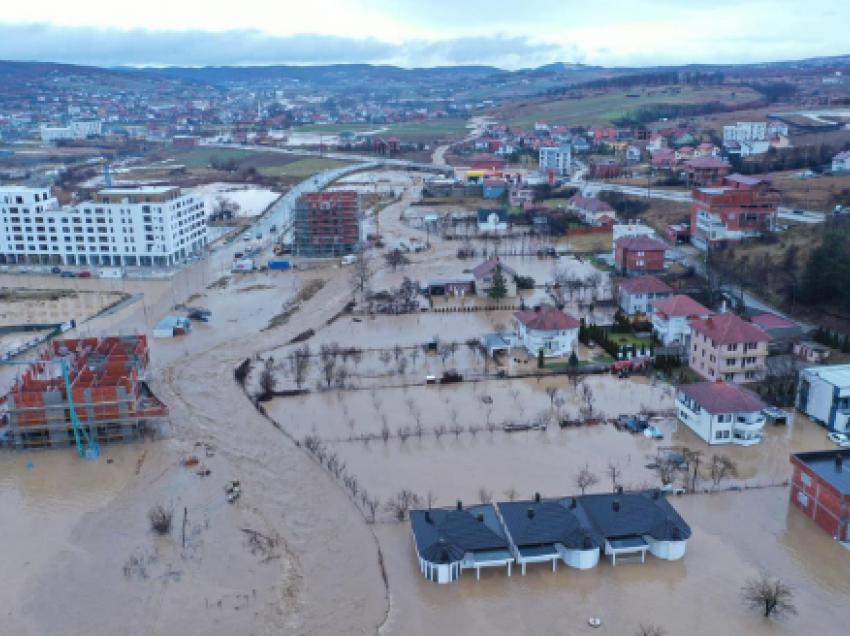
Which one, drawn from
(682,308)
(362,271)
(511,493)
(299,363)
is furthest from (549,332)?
(362,271)

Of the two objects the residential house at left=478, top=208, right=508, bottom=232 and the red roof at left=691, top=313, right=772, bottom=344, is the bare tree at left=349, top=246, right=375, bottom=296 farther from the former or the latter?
the red roof at left=691, top=313, right=772, bottom=344

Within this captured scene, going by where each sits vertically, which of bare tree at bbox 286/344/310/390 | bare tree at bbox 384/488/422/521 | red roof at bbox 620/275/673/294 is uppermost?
red roof at bbox 620/275/673/294

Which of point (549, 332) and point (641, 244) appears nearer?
point (549, 332)

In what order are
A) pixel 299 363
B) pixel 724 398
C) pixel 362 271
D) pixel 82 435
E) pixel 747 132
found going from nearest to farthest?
1. pixel 724 398
2. pixel 82 435
3. pixel 299 363
4. pixel 362 271
5. pixel 747 132

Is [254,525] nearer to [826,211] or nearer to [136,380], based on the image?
[136,380]

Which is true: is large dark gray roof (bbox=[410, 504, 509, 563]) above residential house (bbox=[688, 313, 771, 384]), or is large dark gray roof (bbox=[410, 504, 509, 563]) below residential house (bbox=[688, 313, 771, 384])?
below

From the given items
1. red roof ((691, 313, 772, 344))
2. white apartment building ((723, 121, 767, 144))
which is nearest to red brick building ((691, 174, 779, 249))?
red roof ((691, 313, 772, 344))

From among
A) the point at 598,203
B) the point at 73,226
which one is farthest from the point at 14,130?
the point at 598,203

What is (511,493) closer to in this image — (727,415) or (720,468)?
(720,468)
